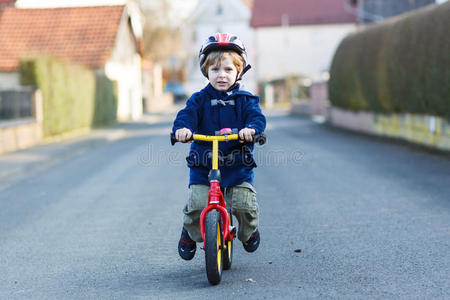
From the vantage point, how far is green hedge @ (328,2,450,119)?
1328 centimetres

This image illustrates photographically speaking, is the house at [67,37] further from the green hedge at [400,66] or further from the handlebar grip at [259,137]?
the handlebar grip at [259,137]

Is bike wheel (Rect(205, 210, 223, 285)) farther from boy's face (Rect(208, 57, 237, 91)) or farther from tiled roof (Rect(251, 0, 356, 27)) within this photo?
tiled roof (Rect(251, 0, 356, 27))

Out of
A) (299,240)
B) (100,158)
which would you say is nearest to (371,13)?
(100,158)

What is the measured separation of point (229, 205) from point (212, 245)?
55 centimetres

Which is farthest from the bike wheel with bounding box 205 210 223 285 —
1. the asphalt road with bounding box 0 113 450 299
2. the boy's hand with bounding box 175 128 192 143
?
the boy's hand with bounding box 175 128 192 143

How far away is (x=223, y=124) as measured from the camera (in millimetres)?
5035

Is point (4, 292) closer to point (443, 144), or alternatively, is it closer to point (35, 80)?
point (443, 144)

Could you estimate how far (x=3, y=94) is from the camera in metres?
18.8

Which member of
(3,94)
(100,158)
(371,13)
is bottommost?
(100,158)

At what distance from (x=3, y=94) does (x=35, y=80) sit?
1.03 m

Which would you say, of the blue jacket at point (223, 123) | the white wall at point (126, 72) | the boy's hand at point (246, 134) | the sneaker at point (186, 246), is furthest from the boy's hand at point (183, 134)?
the white wall at point (126, 72)

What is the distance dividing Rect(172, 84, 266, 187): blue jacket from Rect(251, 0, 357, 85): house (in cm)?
5191

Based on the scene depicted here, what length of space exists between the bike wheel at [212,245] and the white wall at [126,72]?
90.8 ft

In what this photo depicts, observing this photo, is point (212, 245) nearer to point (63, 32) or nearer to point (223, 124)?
point (223, 124)
